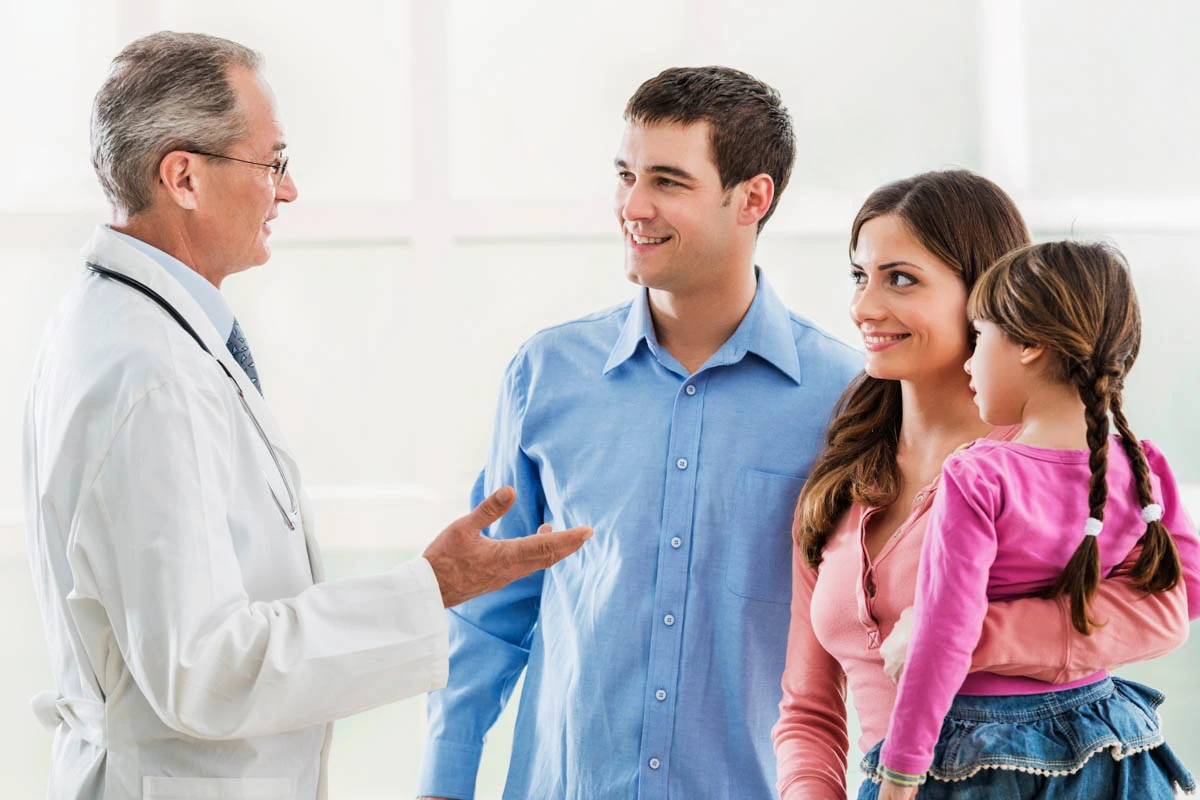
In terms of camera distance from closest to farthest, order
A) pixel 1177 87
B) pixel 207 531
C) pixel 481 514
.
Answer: pixel 207 531 → pixel 481 514 → pixel 1177 87

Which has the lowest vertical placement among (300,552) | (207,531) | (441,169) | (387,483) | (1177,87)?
(387,483)

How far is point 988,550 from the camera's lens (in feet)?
4.31

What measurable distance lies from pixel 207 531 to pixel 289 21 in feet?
7.23

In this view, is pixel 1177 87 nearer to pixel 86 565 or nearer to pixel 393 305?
pixel 393 305

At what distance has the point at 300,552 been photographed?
4.98 feet

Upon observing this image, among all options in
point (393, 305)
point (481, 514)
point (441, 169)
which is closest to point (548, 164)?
point (441, 169)

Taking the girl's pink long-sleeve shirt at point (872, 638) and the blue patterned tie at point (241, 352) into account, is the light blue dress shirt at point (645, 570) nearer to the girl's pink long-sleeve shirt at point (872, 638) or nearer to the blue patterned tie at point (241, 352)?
the girl's pink long-sleeve shirt at point (872, 638)

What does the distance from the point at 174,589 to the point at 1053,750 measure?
997 millimetres

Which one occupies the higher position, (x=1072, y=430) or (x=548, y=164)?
(x=548, y=164)

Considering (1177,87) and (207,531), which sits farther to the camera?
(1177,87)

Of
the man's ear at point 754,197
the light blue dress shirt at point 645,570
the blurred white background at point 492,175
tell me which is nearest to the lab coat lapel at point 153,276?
the light blue dress shirt at point 645,570

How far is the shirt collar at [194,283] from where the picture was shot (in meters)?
1.50

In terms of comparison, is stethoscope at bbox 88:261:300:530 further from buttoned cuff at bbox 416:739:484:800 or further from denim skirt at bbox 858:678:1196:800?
denim skirt at bbox 858:678:1196:800

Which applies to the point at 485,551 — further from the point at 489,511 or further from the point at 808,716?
the point at 808,716
